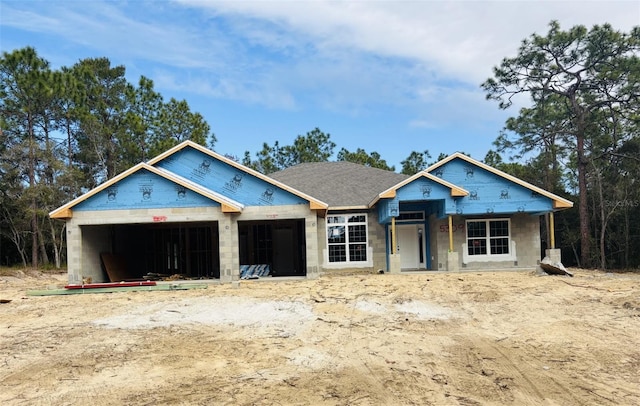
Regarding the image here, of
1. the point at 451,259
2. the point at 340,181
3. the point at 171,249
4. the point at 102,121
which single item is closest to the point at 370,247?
the point at 451,259

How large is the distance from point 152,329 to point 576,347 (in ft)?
25.1

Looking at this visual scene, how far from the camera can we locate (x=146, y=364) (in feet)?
23.4

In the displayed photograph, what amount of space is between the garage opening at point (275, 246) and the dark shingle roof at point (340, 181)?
6.69ft

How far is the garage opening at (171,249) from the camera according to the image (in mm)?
20862

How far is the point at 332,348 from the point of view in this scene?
7.88m

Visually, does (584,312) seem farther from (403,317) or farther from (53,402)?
(53,402)

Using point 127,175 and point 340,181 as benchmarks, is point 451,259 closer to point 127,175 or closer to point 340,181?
point 340,181

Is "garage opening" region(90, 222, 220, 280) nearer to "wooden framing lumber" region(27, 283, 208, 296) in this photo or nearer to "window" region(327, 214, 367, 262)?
"wooden framing lumber" region(27, 283, 208, 296)

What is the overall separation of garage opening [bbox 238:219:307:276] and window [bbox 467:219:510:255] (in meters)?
7.57

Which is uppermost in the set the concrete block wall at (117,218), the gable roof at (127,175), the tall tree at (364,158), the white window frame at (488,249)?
the tall tree at (364,158)

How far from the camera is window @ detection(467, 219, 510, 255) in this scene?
21.0m

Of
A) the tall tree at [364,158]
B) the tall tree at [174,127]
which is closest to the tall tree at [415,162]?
the tall tree at [364,158]

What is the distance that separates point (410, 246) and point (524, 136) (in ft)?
53.4

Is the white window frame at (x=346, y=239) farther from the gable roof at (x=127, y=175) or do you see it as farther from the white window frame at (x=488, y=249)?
the gable roof at (x=127, y=175)
